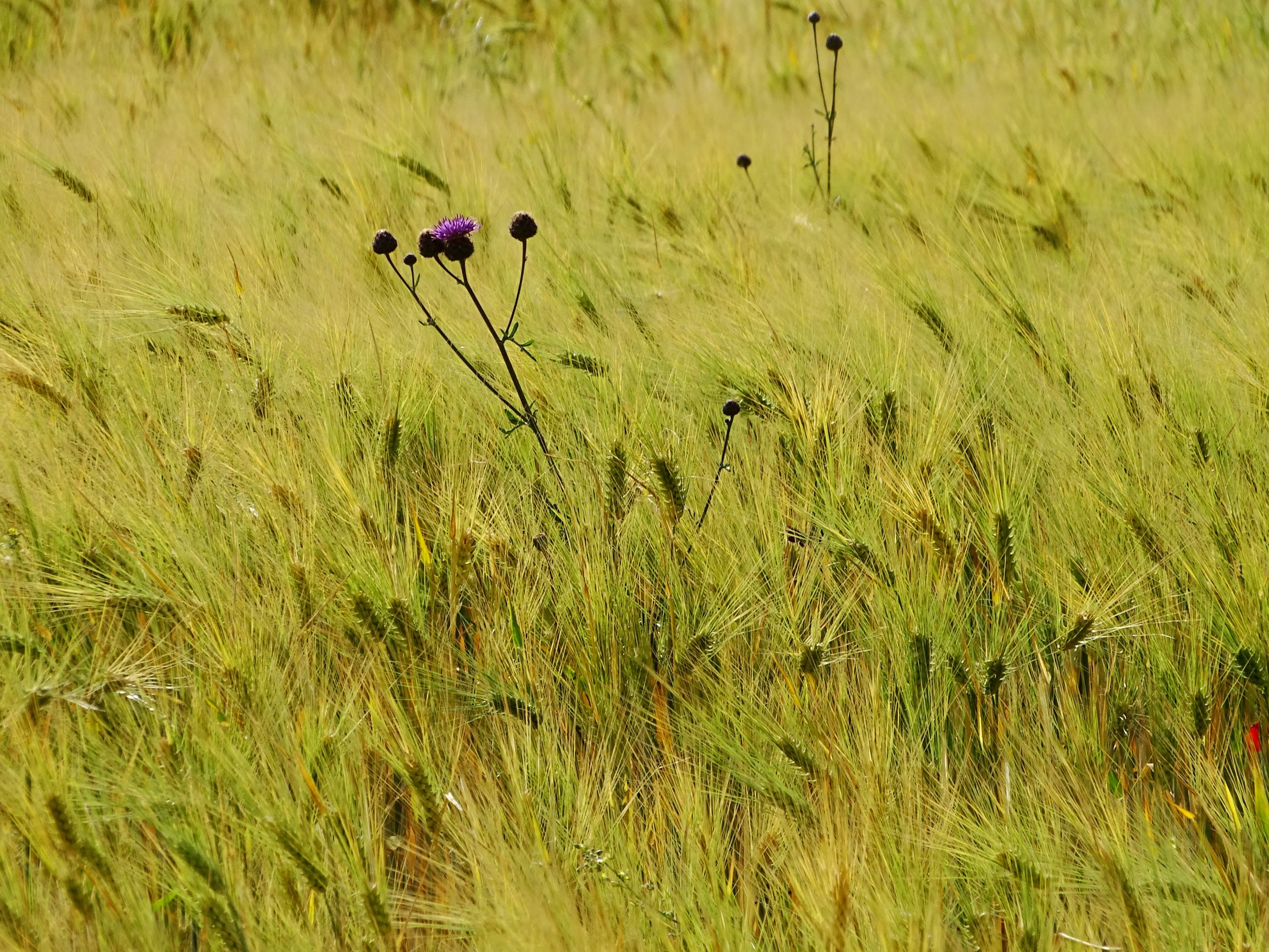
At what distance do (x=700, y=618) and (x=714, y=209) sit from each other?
1262mm

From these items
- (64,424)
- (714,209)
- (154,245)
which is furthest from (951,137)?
(64,424)

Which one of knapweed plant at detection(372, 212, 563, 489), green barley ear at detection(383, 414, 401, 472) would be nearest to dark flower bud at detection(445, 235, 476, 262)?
knapweed plant at detection(372, 212, 563, 489)

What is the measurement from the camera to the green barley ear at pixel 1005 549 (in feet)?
3.99

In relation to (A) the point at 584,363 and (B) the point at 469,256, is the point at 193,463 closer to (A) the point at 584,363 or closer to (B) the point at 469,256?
(B) the point at 469,256

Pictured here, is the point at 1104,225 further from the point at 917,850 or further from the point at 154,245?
the point at 154,245

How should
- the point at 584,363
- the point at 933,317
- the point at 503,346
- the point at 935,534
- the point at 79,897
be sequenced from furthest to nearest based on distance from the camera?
1. the point at 933,317
2. the point at 584,363
3. the point at 503,346
4. the point at 935,534
5. the point at 79,897

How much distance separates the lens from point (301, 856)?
2.93 feet

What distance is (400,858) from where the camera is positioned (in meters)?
1.07

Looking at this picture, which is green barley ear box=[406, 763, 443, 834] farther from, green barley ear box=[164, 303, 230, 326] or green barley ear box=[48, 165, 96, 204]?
green barley ear box=[48, 165, 96, 204]

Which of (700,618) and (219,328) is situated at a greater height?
(219,328)

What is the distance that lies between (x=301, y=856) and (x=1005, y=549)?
0.81 metres

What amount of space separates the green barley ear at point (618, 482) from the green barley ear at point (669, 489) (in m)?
0.07

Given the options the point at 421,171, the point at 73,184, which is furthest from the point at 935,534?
the point at 73,184

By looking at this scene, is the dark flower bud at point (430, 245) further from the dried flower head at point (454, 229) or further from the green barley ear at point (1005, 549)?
the green barley ear at point (1005, 549)
